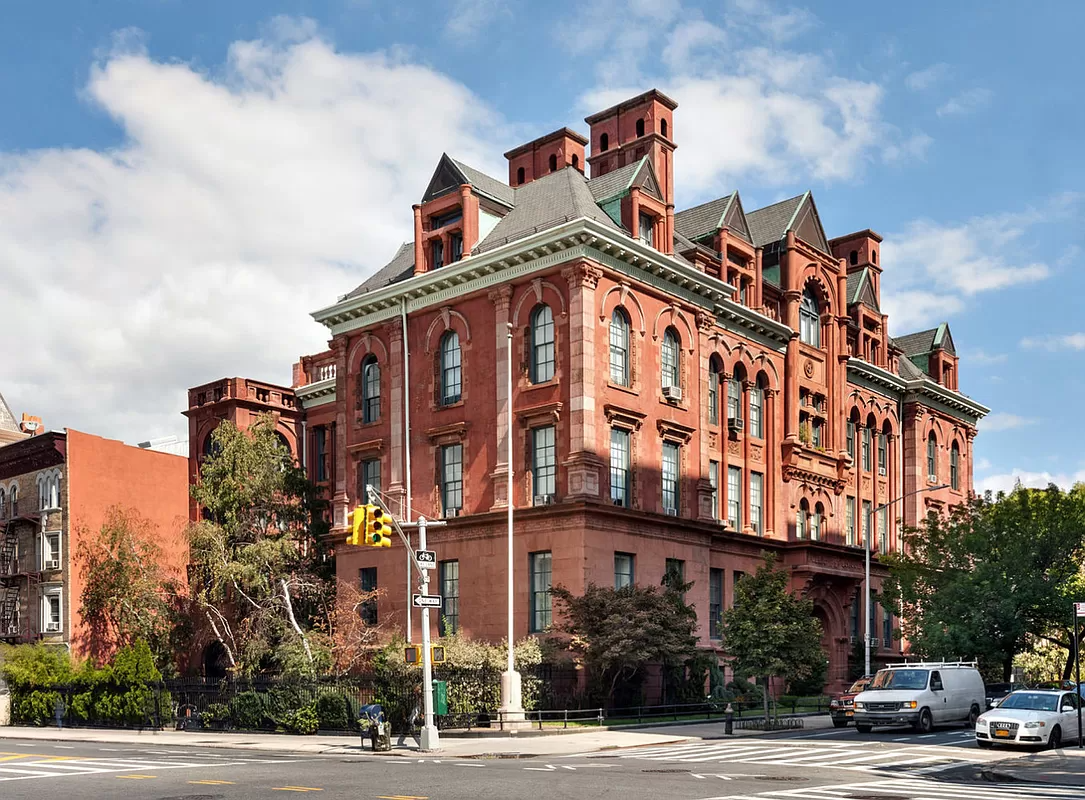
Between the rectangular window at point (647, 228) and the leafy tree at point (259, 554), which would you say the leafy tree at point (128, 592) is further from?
the rectangular window at point (647, 228)

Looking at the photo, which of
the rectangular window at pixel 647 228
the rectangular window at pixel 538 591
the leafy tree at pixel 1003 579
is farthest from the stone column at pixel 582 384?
the leafy tree at pixel 1003 579

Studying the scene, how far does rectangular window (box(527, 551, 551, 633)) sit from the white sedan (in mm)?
18193

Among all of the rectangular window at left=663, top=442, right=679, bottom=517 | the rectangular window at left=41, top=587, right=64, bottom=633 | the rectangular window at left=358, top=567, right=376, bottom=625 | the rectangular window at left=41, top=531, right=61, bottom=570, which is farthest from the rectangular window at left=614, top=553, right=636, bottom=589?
the rectangular window at left=41, top=531, right=61, bottom=570

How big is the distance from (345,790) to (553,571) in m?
24.2

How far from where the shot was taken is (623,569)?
152 feet

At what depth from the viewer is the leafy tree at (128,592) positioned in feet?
176

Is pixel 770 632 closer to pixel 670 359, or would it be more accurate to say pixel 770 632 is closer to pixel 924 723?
pixel 924 723

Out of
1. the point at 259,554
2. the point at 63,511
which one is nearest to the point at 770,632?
the point at 259,554

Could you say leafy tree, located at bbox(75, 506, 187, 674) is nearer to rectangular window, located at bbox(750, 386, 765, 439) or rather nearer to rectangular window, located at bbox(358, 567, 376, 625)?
rectangular window, located at bbox(358, 567, 376, 625)

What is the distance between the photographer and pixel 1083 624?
45.8 m

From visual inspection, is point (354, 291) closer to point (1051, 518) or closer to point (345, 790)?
point (1051, 518)

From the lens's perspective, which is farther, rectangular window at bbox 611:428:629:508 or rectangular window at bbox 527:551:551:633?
rectangular window at bbox 611:428:629:508

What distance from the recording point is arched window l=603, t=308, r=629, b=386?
47.2 metres

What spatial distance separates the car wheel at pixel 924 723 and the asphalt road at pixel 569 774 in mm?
818
